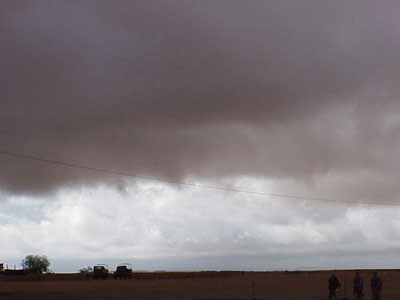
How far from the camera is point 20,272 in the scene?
112 metres

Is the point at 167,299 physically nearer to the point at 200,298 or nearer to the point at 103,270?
the point at 200,298

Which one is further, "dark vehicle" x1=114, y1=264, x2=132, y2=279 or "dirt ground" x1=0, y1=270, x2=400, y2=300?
"dark vehicle" x1=114, y1=264, x2=132, y2=279

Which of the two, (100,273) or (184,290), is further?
(100,273)

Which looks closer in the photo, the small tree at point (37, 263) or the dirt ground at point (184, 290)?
the dirt ground at point (184, 290)

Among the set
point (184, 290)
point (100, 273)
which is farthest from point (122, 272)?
point (184, 290)

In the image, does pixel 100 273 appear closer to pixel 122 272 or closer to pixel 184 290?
pixel 122 272

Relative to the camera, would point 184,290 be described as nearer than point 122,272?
Yes

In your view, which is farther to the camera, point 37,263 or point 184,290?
point 37,263

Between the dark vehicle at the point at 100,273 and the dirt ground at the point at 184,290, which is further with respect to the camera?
the dark vehicle at the point at 100,273

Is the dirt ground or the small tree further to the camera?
the small tree

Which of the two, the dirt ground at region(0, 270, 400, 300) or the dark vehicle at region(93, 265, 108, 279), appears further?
the dark vehicle at region(93, 265, 108, 279)

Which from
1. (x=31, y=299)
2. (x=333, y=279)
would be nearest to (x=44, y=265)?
(x=31, y=299)

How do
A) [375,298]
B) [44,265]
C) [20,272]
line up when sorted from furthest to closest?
[44,265], [20,272], [375,298]

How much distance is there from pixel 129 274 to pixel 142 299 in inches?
2325
